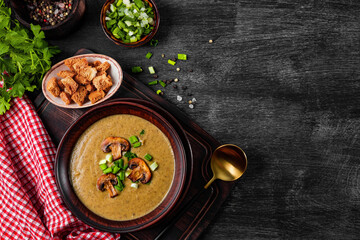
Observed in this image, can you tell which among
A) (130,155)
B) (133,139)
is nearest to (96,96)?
(133,139)

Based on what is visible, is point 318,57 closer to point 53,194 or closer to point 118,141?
point 118,141

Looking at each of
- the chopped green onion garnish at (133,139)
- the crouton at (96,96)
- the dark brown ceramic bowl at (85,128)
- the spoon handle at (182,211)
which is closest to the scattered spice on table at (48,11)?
the crouton at (96,96)

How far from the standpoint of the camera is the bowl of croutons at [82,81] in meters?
2.89

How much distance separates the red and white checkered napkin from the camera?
2.84 meters

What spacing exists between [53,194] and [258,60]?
2.45 metres

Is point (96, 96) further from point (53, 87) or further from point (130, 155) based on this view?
point (130, 155)

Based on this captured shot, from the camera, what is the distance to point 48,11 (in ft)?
10.3

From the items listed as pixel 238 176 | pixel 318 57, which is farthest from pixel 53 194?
pixel 318 57

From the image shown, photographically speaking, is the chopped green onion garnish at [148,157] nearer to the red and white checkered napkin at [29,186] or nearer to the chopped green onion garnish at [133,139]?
the chopped green onion garnish at [133,139]

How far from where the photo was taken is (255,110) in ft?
10.3

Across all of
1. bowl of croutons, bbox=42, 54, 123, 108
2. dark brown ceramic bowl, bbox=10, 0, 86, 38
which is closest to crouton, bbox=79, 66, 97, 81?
bowl of croutons, bbox=42, 54, 123, 108

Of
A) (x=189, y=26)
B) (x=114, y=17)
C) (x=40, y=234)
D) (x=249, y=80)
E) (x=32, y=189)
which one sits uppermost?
(x=114, y=17)

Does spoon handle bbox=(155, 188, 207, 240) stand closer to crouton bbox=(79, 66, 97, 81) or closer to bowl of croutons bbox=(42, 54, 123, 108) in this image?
bowl of croutons bbox=(42, 54, 123, 108)

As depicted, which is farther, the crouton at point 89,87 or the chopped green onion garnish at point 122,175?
the crouton at point 89,87
